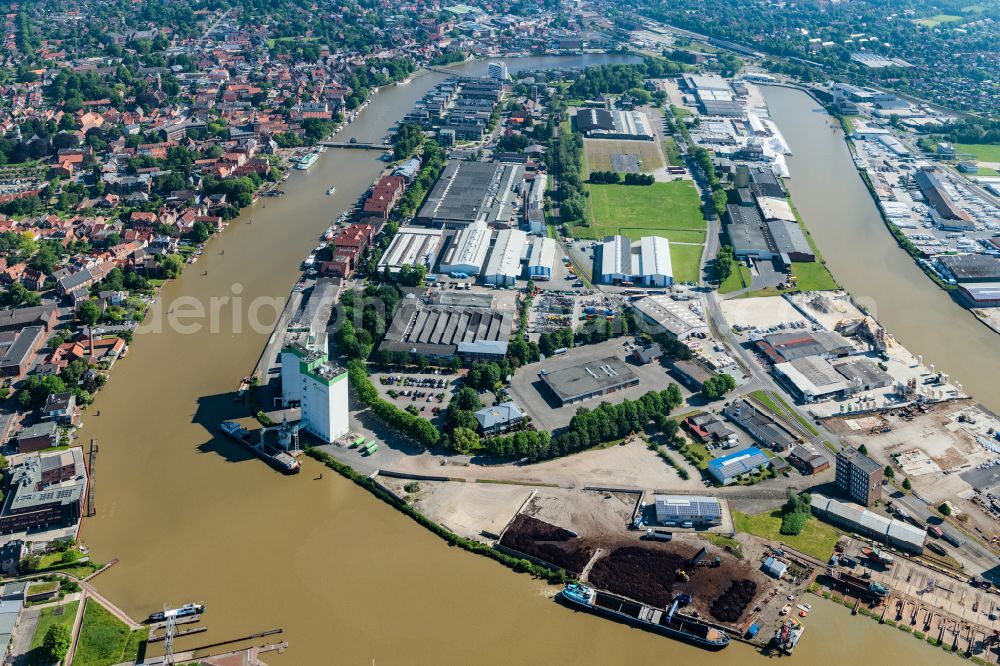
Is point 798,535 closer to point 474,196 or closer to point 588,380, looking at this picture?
point 588,380

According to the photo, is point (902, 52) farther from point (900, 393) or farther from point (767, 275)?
point (900, 393)

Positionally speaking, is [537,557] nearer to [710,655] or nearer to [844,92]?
[710,655]

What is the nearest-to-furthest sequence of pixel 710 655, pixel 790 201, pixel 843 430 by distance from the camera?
pixel 710 655 < pixel 843 430 < pixel 790 201

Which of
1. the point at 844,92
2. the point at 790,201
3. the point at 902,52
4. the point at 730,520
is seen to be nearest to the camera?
the point at 730,520

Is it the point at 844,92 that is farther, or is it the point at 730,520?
the point at 844,92

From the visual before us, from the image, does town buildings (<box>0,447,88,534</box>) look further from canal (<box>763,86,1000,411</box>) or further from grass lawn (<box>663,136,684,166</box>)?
grass lawn (<box>663,136,684,166</box>)

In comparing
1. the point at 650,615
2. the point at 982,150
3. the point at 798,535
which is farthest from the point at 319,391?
the point at 982,150

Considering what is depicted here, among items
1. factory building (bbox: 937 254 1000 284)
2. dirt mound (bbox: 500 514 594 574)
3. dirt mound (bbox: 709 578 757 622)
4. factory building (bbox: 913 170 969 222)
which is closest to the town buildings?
dirt mound (bbox: 500 514 594 574)

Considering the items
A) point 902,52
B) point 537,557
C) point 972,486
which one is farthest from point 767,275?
point 902,52
